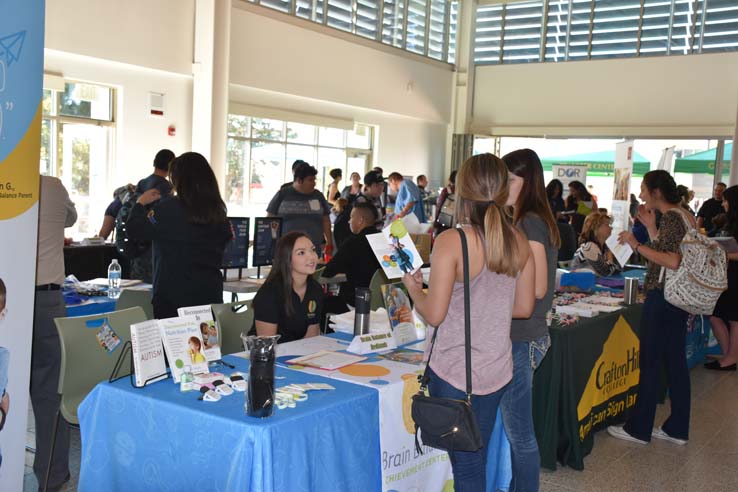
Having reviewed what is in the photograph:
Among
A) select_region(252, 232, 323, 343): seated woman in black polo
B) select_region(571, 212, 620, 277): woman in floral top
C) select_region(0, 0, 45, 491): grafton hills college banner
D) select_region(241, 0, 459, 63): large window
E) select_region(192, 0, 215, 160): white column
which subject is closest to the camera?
select_region(0, 0, 45, 491): grafton hills college banner

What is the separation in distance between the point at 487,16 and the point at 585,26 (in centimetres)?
230

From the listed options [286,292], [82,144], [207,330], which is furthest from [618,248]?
[82,144]

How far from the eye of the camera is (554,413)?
12.0 ft

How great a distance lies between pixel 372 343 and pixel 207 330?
0.79m

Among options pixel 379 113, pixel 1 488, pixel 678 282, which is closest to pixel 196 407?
pixel 1 488

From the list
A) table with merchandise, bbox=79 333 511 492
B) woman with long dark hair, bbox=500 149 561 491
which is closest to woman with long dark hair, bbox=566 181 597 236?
woman with long dark hair, bbox=500 149 561 491

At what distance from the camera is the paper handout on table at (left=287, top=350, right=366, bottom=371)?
111 inches

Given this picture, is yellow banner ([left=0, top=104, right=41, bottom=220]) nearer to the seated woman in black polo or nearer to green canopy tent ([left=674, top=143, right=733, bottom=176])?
the seated woman in black polo

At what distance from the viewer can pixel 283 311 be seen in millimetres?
3334

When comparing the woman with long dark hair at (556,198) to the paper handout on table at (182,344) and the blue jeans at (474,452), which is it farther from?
the paper handout on table at (182,344)

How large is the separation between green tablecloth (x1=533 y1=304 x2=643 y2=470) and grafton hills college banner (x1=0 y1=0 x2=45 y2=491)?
2.33 metres

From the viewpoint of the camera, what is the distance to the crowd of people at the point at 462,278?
228 centimetres

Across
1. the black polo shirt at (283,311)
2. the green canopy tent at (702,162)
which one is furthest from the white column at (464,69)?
the black polo shirt at (283,311)

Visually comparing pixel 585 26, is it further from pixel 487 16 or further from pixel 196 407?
pixel 196 407
